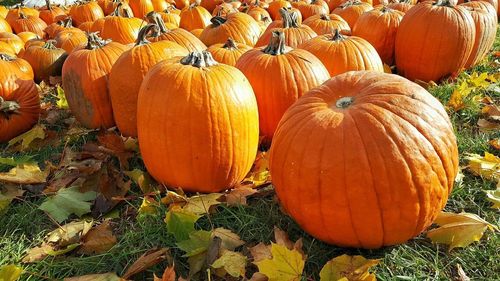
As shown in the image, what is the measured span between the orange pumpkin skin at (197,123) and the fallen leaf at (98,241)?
46cm

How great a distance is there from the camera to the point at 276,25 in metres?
4.45

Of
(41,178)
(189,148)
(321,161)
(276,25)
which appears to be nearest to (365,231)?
(321,161)

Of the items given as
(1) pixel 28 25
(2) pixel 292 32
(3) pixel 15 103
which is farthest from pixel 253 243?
(1) pixel 28 25

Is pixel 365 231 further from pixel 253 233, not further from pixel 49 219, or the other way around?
pixel 49 219

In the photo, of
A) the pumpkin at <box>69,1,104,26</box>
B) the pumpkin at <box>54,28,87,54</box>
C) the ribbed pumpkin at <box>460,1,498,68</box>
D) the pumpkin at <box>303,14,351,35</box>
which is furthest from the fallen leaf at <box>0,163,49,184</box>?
the pumpkin at <box>69,1,104,26</box>

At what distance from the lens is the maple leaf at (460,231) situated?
2.02 metres

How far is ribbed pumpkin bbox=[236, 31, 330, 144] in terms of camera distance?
2.84 meters

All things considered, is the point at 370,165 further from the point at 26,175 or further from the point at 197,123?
the point at 26,175

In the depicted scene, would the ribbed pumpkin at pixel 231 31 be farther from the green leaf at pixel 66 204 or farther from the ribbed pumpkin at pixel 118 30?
the green leaf at pixel 66 204

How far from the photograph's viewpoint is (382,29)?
4426 mm

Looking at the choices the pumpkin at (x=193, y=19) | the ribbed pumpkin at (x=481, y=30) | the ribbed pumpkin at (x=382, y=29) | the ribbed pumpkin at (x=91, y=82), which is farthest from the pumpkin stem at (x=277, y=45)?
the pumpkin at (x=193, y=19)

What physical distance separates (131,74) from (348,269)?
6.26 feet

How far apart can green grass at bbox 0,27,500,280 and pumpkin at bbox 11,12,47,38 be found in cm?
490

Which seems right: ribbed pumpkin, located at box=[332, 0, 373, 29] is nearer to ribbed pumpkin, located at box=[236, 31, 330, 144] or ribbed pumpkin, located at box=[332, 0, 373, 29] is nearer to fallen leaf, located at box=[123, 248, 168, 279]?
ribbed pumpkin, located at box=[236, 31, 330, 144]
